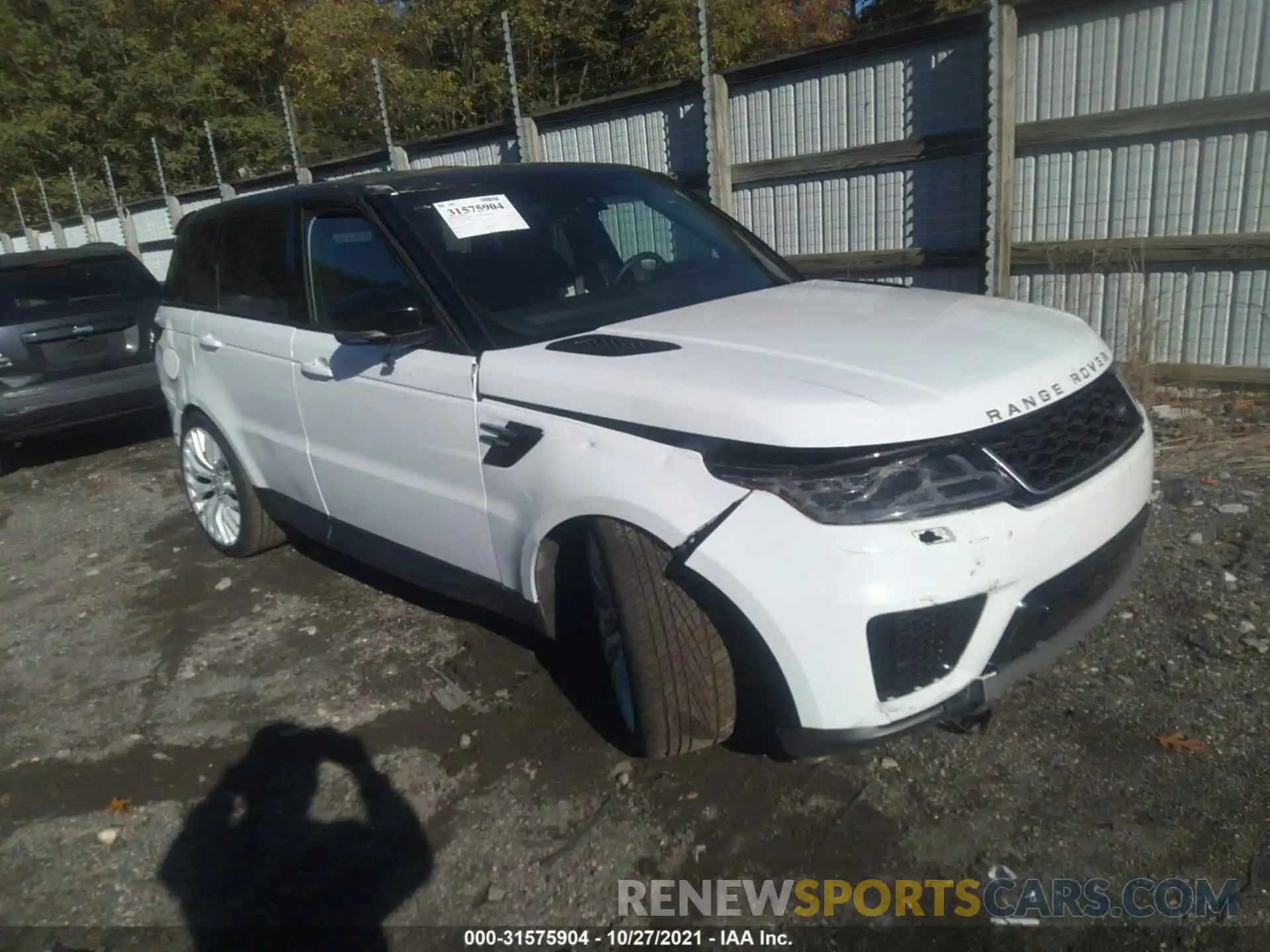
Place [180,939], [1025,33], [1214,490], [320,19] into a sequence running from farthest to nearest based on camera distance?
[320,19]
[1025,33]
[1214,490]
[180,939]

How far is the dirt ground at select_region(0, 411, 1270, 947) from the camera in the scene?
2.48m

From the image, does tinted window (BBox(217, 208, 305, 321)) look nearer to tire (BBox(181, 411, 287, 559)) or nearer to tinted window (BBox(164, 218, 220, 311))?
tinted window (BBox(164, 218, 220, 311))

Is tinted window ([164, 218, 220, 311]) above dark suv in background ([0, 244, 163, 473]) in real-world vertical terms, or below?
above

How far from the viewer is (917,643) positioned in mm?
2266

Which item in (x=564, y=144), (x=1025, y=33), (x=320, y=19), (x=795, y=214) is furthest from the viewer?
(x=320, y=19)

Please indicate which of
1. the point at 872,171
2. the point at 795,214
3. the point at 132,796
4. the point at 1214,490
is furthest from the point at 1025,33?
the point at 132,796

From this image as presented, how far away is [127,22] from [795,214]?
30.9 meters

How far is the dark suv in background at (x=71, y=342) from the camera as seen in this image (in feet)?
22.2

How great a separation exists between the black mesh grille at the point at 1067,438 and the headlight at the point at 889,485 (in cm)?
9

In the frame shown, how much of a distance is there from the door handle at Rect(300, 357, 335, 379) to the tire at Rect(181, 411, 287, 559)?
107cm

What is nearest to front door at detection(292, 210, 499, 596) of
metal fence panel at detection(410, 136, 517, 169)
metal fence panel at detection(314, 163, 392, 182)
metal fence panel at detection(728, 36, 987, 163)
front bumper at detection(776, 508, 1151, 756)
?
front bumper at detection(776, 508, 1151, 756)

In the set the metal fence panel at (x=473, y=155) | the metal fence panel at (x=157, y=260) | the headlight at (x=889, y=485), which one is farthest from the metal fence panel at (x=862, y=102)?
the metal fence panel at (x=157, y=260)

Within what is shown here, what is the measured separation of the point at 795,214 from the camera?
292 inches

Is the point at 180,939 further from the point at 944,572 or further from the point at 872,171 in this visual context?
the point at 872,171
